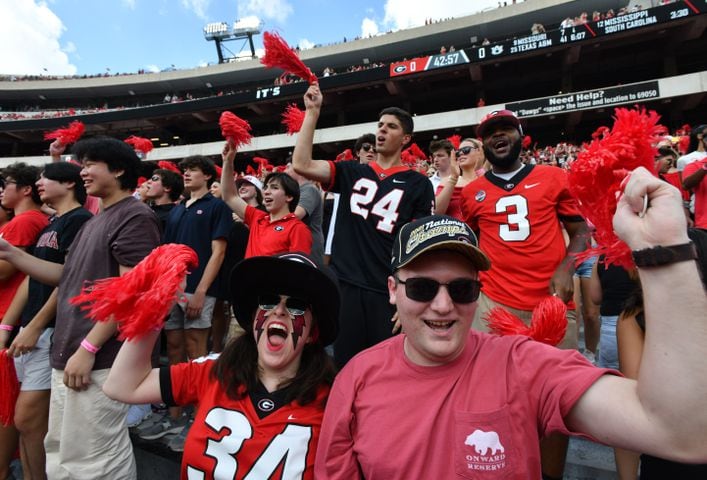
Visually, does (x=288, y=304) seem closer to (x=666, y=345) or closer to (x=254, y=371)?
(x=254, y=371)

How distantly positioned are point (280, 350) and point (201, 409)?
0.39m

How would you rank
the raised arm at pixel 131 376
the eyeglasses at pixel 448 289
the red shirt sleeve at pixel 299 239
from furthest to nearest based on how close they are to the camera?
the red shirt sleeve at pixel 299 239 → the raised arm at pixel 131 376 → the eyeglasses at pixel 448 289

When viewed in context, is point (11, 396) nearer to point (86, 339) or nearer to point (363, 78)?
point (86, 339)

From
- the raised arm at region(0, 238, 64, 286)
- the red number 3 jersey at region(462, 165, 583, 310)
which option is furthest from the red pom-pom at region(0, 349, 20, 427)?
the red number 3 jersey at region(462, 165, 583, 310)

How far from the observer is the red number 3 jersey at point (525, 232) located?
92.4 inches

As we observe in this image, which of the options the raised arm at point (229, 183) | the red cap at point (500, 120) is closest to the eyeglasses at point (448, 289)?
the red cap at point (500, 120)

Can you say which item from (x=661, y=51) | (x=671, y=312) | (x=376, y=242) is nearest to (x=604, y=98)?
(x=661, y=51)

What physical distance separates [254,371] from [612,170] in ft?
4.96

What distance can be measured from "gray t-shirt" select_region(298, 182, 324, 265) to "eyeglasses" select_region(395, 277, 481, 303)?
2.76 metres

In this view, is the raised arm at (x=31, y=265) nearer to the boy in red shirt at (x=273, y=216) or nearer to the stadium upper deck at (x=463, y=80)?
the boy in red shirt at (x=273, y=216)

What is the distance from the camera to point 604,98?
55.0 ft

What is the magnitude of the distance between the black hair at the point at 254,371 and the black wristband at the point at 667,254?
1237mm

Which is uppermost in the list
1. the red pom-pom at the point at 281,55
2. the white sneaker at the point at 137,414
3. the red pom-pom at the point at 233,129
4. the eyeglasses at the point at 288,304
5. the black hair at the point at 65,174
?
the red pom-pom at the point at 281,55

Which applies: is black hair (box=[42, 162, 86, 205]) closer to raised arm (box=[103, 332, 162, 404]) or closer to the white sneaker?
the white sneaker
